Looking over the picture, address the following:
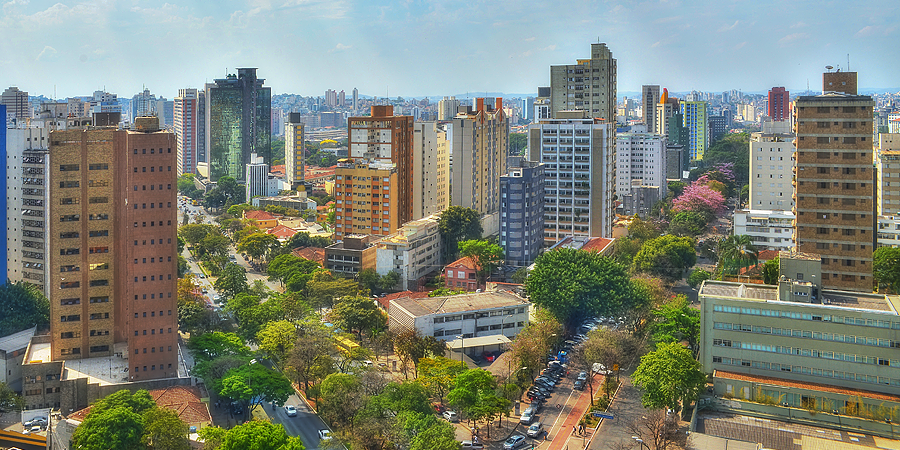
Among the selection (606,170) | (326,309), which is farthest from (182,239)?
(606,170)

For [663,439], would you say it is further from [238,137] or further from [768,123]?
[238,137]

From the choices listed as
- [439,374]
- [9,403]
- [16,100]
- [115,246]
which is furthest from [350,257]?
[16,100]

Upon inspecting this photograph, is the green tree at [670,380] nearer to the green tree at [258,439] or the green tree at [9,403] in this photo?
the green tree at [258,439]

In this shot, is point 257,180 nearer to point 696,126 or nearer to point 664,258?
point 664,258

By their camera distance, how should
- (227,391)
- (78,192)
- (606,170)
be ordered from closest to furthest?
(227,391) < (78,192) < (606,170)

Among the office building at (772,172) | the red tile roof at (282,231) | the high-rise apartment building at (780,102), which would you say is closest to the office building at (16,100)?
the red tile roof at (282,231)

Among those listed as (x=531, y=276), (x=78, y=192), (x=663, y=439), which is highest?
(x=78, y=192)
